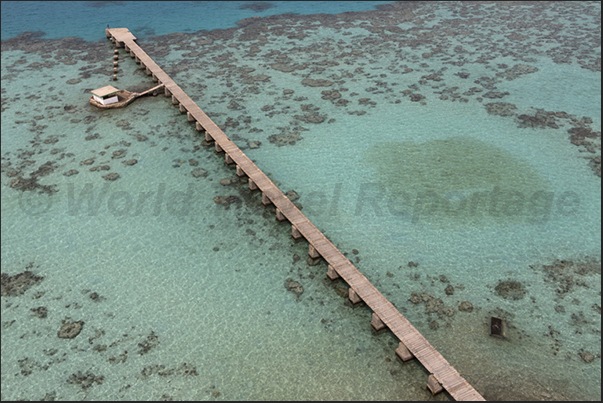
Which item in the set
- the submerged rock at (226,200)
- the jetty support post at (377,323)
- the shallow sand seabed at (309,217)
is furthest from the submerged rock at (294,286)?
the submerged rock at (226,200)

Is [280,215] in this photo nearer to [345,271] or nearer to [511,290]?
[345,271]

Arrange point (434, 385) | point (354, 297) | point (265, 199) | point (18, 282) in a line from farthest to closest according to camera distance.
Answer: point (265, 199) < point (18, 282) < point (354, 297) < point (434, 385)

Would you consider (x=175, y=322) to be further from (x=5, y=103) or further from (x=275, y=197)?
(x=5, y=103)

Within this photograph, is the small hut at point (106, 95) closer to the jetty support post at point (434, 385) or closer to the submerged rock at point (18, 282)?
the submerged rock at point (18, 282)

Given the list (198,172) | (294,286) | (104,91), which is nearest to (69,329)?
(294,286)

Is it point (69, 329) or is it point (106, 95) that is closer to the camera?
point (69, 329)

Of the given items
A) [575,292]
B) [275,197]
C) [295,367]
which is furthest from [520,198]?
[295,367]

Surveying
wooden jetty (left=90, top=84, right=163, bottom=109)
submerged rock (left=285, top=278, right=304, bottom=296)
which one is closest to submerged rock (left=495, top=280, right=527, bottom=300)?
submerged rock (left=285, top=278, right=304, bottom=296)

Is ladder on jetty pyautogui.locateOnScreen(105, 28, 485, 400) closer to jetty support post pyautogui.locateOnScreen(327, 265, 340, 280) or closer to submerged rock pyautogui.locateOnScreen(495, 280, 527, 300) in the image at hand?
jetty support post pyautogui.locateOnScreen(327, 265, 340, 280)
